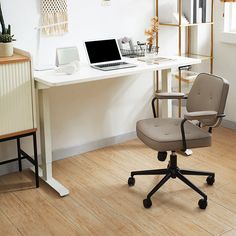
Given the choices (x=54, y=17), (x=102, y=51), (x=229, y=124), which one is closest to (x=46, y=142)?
(x=102, y=51)

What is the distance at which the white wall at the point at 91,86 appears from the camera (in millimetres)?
3428

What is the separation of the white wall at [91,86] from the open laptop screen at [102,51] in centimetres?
22

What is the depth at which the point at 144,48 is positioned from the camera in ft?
13.0

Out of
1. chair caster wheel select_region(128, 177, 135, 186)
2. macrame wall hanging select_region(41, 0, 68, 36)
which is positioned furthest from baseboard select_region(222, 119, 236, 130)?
macrame wall hanging select_region(41, 0, 68, 36)

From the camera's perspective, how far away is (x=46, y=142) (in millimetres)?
3262

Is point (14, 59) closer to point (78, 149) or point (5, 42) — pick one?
point (5, 42)

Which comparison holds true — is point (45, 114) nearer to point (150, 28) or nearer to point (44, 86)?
point (44, 86)

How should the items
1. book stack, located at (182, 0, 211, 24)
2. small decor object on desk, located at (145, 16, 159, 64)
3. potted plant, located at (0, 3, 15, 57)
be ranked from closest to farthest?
potted plant, located at (0, 3, 15, 57)
small decor object on desk, located at (145, 16, 159, 64)
book stack, located at (182, 0, 211, 24)

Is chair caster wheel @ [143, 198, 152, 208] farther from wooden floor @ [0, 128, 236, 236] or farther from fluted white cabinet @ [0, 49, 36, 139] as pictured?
fluted white cabinet @ [0, 49, 36, 139]

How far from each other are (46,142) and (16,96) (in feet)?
1.44

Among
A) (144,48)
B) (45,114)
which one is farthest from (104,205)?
(144,48)

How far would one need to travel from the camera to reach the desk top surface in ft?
9.81

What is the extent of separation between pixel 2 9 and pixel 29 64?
0.55 meters

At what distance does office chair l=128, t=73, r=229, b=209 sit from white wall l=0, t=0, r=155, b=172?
2.84 ft
